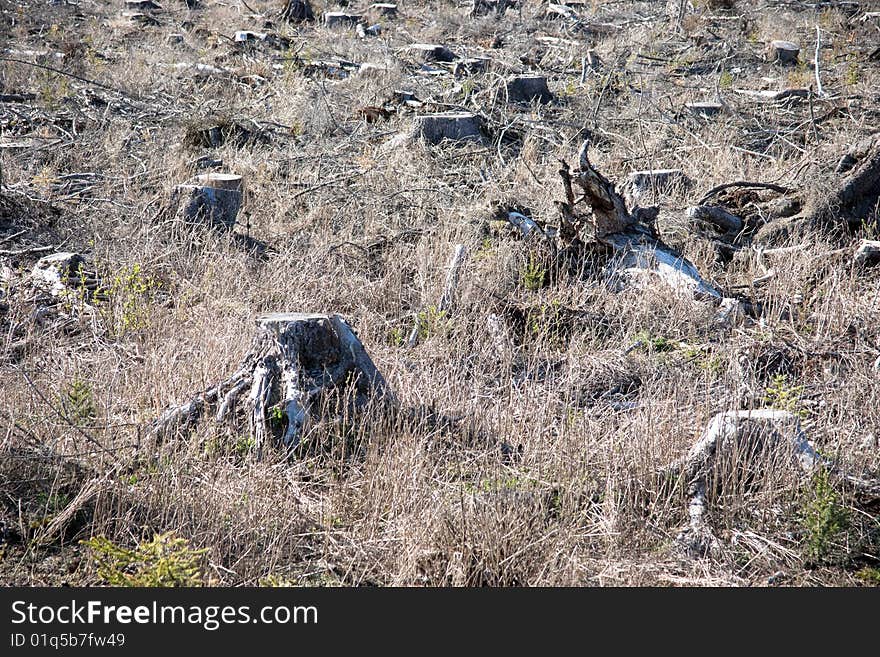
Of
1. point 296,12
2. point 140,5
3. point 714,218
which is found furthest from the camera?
point 140,5

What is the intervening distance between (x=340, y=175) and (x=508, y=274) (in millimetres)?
3418

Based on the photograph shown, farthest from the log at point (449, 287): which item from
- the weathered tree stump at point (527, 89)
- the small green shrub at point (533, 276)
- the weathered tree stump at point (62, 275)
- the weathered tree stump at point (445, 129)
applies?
the weathered tree stump at point (527, 89)

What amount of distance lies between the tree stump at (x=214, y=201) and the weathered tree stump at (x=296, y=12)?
13.8 m

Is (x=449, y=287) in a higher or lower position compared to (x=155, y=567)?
higher

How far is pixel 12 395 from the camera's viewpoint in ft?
14.0

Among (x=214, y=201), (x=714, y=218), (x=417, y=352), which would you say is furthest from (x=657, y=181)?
(x=214, y=201)

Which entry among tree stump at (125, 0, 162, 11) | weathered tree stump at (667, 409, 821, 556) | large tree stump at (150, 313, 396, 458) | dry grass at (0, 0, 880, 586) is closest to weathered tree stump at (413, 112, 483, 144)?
dry grass at (0, 0, 880, 586)

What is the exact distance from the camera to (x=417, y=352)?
5.45m

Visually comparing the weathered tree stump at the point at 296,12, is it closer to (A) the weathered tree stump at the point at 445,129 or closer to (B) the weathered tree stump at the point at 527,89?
(B) the weathered tree stump at the point at 527,89

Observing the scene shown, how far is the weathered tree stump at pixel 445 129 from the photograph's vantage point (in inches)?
406

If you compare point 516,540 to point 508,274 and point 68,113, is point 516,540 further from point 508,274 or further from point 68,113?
point 68,113

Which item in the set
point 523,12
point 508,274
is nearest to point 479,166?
point 508,274

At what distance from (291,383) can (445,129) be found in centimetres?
695

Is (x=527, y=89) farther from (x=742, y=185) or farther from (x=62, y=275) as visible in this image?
(x=62, y=275)
